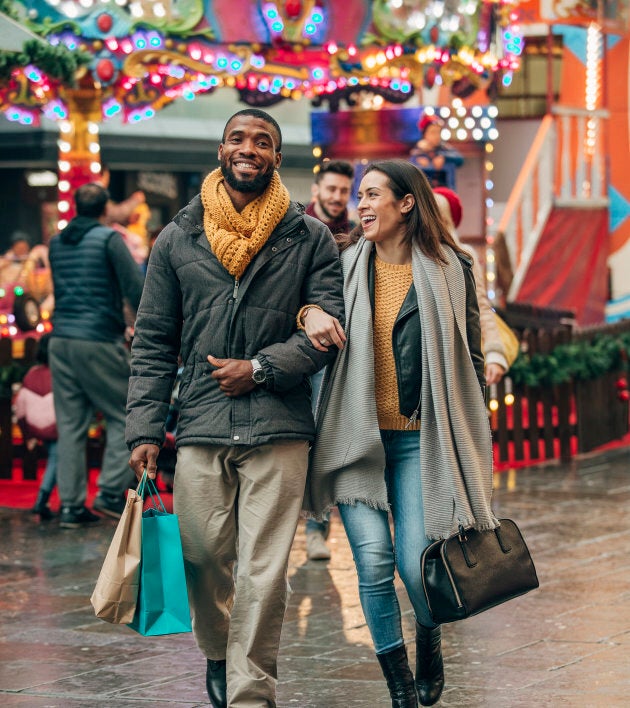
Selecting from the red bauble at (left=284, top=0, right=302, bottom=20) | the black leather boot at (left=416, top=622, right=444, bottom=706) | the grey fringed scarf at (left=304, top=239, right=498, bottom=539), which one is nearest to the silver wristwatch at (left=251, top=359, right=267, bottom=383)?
the grey fringed scarf at (left=304, top=239, right=498, bottom=539)

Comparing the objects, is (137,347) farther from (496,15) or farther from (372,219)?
(496,15)

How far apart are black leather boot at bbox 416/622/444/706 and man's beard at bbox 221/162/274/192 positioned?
1.57m

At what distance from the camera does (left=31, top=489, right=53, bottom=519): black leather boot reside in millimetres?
9656

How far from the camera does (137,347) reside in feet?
16.8

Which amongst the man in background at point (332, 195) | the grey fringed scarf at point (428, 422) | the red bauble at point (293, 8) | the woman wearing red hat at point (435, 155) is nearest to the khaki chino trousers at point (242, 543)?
the grey fringed scarf at point (428, 422)

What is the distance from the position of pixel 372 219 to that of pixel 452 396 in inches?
25.8

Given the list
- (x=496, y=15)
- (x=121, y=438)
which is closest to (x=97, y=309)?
(x=121, y=438)

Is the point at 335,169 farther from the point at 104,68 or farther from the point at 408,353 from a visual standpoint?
the point at 104,68

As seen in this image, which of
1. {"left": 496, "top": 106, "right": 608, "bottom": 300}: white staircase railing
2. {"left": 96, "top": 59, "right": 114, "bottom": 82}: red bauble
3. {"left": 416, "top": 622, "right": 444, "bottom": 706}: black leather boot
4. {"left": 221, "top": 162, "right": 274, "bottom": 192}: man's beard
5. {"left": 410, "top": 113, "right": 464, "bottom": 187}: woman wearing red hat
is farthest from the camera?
{"left": 496, "top": 106, "right": 608, "bottom": 300}: white staircase railing

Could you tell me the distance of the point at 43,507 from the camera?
966 centimetres

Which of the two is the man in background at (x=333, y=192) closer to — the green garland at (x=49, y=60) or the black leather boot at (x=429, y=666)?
the black leather boot at (x=429, y=666)

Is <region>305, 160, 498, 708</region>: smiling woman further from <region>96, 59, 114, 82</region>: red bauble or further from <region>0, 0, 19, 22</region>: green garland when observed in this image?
<region>96, 59, 114, 82</region>: red bauble

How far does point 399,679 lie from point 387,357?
104 cm

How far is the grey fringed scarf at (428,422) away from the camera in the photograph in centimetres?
507
